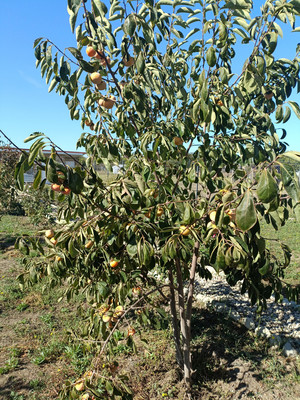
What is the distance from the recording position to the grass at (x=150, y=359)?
8.61 feet

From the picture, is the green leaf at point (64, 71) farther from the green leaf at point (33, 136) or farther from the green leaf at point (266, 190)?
the green leaf at point (266, 190)

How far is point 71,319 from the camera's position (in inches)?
152

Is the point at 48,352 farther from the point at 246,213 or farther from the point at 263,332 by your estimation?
the point at 246,213

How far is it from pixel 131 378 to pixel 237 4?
3.08 meters

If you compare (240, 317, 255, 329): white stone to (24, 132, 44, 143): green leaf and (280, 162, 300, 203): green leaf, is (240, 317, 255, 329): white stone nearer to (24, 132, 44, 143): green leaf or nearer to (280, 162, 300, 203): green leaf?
(280, 162, 300, 203): green leaf

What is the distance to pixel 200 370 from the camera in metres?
2.83

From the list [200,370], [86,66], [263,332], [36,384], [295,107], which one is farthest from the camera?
[263,332]

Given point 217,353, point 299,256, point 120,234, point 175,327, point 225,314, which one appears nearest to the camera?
point 120,234

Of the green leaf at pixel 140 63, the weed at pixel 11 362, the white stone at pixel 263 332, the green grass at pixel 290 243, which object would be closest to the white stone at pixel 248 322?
the white stone at pixel 263 332

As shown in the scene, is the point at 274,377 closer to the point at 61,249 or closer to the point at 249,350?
the point at 249,350

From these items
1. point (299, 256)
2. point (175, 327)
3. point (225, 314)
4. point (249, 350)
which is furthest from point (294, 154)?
point (299, 256)

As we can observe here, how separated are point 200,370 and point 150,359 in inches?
20.9

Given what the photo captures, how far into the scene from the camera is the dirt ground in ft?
8.46

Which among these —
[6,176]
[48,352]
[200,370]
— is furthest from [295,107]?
[6,176]
